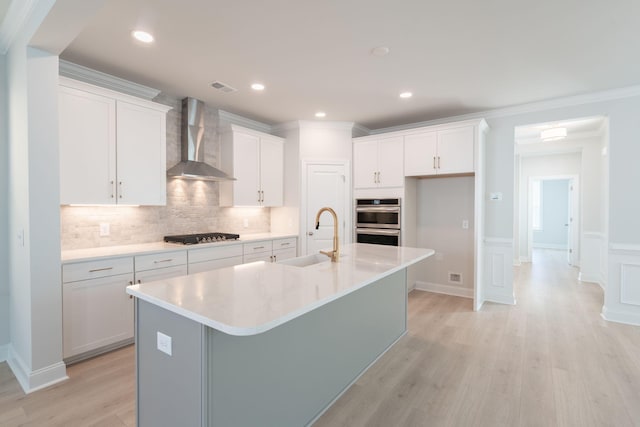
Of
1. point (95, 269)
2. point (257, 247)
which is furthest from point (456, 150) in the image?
point (95, 269)

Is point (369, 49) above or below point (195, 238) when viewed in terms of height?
above

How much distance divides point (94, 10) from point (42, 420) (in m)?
2.52

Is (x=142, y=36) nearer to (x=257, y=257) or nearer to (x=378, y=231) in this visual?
(x=257, y=257)

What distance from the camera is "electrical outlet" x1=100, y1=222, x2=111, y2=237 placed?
3207 mm

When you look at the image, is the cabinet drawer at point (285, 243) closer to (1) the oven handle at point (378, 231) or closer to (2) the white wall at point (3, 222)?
(1) the oven handle at point (378, 231)

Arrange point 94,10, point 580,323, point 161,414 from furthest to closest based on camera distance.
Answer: point 580,323 < point 94,10 < point 161,414

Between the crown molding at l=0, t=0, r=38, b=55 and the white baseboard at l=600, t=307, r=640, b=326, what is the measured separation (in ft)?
20.0

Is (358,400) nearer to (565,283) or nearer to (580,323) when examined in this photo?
(580,323)

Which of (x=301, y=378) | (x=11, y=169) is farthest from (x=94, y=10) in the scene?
(x=301, y=378)

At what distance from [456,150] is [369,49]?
6.90ft

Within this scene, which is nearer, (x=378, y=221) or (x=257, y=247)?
(x=257, y=247)

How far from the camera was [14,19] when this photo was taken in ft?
7.34

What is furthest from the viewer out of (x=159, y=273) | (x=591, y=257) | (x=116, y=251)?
(x=591, y=257)

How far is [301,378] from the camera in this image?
1892 millimetres
